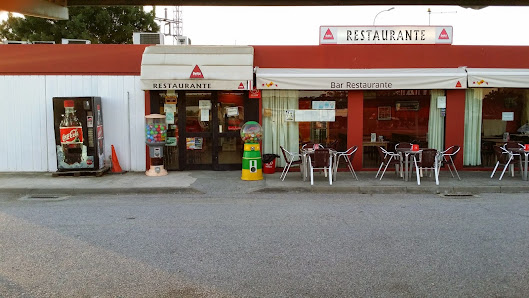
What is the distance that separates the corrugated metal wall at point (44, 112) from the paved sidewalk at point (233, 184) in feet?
2.19

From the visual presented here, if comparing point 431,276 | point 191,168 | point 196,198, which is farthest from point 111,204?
point 431,276

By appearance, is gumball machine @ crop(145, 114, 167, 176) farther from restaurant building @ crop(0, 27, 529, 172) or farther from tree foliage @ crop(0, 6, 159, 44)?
tree foliage @ crop(0, 6, 159, 44)

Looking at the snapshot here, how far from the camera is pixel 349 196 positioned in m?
9.82

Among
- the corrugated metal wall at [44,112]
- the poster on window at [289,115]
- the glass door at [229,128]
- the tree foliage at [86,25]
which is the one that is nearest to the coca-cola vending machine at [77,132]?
the corrugated metal wall at [44,112]

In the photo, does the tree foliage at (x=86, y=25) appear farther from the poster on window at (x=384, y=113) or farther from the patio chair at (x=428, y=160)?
the patio chair at (x=428, y=160)

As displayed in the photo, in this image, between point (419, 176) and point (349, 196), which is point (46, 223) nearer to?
point (349, 196)

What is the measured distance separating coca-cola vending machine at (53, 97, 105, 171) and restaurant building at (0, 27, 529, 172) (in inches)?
32.0

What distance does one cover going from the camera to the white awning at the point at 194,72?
11.7 metres

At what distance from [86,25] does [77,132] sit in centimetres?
1958

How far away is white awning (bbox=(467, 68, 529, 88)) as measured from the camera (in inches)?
472

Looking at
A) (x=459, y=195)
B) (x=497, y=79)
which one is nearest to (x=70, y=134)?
(x=459, y=195)

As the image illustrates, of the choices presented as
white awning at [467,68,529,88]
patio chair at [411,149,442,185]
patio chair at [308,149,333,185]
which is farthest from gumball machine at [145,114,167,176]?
white awning at [467,68,529,88]

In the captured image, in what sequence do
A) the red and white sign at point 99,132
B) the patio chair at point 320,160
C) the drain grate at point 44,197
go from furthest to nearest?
the red and white sign at point 99,132, the patio chair at point 320,160, the drain grate at point 44,197

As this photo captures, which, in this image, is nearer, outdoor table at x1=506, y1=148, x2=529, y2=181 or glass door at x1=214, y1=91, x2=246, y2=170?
outdoor table at x1=506, y1=148, x2=529, y2=181
